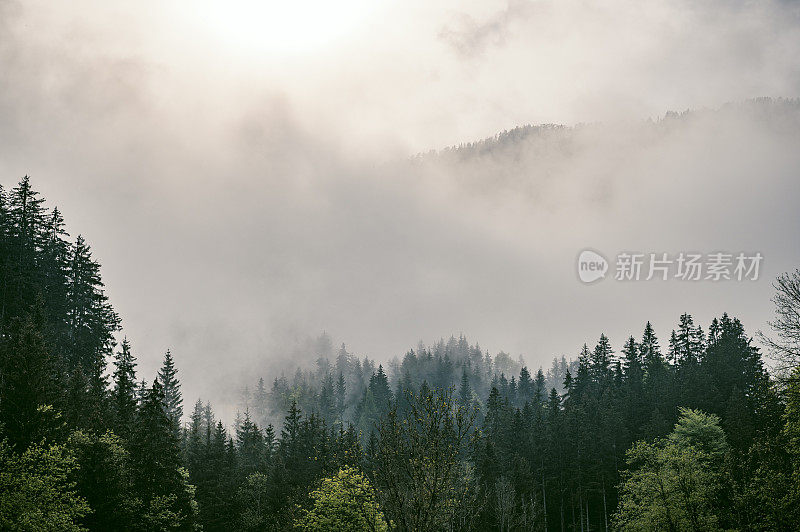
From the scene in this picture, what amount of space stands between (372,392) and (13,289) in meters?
106

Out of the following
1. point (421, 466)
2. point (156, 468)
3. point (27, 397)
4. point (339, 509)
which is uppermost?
point (27, 397)

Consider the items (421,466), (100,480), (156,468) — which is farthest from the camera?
(156,468)

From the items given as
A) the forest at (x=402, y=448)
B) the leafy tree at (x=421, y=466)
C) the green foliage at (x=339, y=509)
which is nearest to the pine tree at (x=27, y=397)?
the forest at (x=402, y=448)

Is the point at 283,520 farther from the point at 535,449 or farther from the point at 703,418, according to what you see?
the point at 703,418

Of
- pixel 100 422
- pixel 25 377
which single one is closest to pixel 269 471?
pixel 100 422

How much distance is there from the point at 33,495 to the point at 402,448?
2415cm

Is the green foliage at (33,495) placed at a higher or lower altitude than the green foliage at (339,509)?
higher

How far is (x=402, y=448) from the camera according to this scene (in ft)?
63.0

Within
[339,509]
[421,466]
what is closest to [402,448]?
[421,466]

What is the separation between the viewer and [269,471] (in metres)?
73.8

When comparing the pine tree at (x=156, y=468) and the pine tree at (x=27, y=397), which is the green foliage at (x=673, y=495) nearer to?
the pine tree at (x=156, y=468)

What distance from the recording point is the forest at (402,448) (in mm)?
22953

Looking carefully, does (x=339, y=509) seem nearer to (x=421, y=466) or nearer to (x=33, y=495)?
(x=33, y=495)

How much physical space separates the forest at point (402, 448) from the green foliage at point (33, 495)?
124 mm
